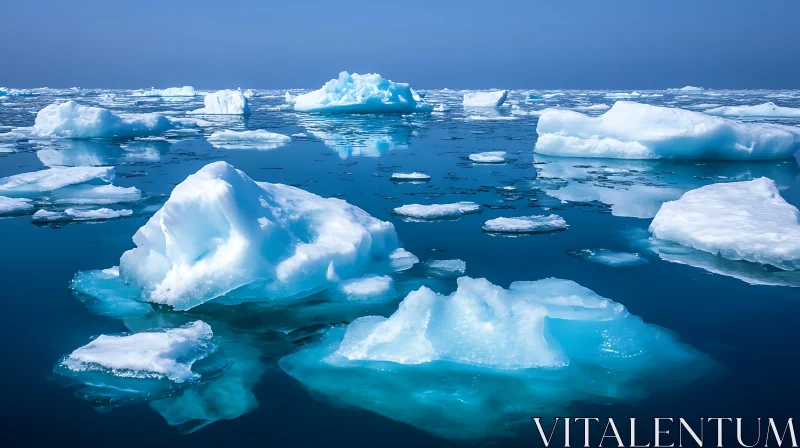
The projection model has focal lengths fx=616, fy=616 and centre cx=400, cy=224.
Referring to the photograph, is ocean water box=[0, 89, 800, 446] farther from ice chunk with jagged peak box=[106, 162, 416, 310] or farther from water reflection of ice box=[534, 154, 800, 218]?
ice chunk with jagged peak box=[106, 162, 416, 310]

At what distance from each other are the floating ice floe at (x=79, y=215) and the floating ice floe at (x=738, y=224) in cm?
629

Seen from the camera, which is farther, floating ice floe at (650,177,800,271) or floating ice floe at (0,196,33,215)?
floating ice floe at (0,196,33,215)

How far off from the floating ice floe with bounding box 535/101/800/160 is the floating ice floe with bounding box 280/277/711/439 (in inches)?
350

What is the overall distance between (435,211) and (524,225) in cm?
115

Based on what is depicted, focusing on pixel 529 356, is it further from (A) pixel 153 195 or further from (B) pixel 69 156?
(B) pixel 69 156

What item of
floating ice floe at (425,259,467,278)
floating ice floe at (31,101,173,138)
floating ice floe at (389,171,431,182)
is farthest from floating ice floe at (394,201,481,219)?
floating ice floe at (31,101,173,138)

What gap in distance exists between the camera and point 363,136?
59.9ft

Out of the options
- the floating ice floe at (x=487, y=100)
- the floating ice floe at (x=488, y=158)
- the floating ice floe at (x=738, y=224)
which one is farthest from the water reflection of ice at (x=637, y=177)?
the floating ice floe at (x=487, y=100)

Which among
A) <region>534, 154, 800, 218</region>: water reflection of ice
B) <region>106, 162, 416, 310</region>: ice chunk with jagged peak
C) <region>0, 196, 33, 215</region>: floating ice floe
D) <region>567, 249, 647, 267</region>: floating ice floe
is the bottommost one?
<region>534, 154, 800, 218</region>: water reflection of ice

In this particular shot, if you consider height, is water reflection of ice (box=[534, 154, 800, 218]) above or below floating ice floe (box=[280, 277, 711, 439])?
below

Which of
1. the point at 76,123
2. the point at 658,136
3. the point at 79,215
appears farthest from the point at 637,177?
the point at 76,123

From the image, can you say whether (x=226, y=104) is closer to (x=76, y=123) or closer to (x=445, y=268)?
(x=76, y=123)

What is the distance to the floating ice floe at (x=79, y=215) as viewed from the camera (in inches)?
291

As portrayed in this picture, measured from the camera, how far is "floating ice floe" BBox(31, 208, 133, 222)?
740 centimetres
